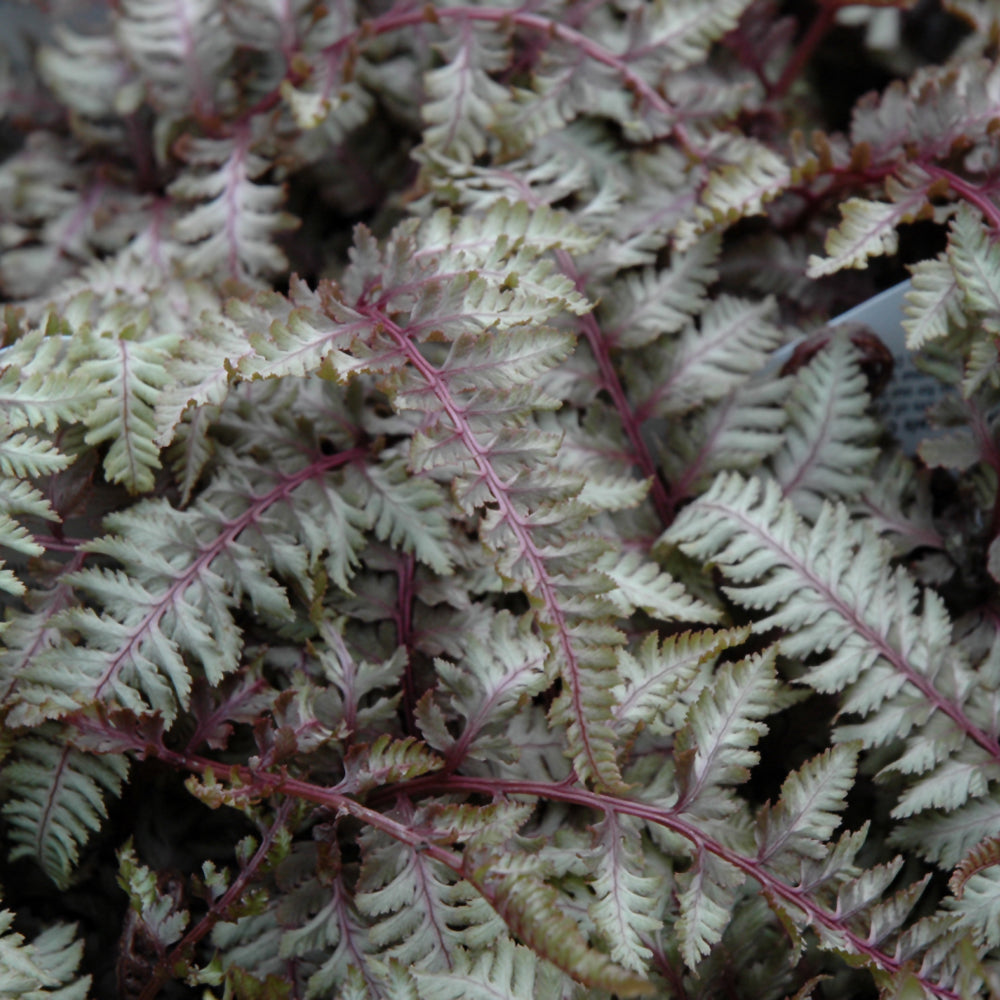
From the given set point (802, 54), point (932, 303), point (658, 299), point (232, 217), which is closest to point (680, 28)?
point (802, 54)

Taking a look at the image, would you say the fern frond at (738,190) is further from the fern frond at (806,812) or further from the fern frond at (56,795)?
the fern frond at (56,795)

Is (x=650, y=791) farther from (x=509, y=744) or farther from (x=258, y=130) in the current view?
(x=258, y=130)

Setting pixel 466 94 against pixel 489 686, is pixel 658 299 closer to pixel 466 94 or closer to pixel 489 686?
pixel 466 94

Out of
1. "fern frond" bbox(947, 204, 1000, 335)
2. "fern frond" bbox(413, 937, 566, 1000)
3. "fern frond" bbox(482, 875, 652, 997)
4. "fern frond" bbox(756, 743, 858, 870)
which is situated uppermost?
"fern frond" bbox(947, 204, 1000, 335)

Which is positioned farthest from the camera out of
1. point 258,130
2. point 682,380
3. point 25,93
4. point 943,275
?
point 25,93

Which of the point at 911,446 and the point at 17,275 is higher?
the point at 911,446

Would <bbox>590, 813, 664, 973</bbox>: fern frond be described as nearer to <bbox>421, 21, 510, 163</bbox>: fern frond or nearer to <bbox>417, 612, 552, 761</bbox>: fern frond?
<bbox>417, 612, 552, 761</bbox>: fern frond

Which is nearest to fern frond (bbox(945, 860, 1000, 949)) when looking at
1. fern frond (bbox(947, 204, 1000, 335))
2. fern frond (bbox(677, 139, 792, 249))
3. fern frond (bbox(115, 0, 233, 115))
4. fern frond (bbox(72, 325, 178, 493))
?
fern frond (bbox(947, 204, 1000, 335))

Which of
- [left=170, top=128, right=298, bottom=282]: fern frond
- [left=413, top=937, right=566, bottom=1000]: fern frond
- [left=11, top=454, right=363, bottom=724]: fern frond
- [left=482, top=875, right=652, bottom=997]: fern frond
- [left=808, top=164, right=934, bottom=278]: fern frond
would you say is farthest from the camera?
[left=170, top=128, right=298, bottom=282]: fern frond

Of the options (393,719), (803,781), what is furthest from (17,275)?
A: (803,781)
